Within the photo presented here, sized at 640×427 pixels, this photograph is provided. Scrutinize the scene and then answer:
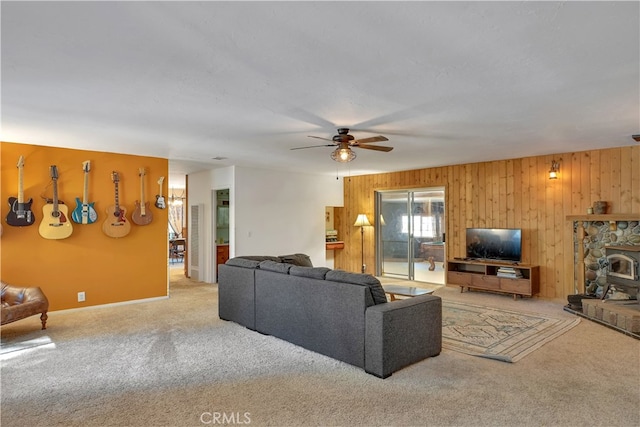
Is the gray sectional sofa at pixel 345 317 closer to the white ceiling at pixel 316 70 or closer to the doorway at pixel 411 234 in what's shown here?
the white ceiling at pixel 316 70

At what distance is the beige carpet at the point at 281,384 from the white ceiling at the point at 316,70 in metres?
2.30

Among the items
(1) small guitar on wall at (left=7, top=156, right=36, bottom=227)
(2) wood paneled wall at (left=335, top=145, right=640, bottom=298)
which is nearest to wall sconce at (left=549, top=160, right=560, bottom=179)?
(2) wood paneled wall at (left=335, top=145, right=640, bottom=298)

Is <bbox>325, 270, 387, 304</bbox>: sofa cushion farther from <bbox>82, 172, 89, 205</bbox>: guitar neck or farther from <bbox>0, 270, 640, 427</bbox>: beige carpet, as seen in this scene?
<bbox>82, 172, 89, 205</bbox>: guitar neck

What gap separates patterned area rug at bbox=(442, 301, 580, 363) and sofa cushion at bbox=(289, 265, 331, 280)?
1.46 metres

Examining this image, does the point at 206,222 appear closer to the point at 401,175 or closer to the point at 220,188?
the point at 220,188

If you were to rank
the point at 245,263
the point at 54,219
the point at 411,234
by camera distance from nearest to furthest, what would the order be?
the point at 245,263
the point at 54,219
the point at 411,234

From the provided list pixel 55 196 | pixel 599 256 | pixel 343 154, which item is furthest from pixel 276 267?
pixel 599 256

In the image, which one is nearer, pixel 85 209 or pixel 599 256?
pixel 85 209

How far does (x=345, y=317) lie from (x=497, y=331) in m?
2.11

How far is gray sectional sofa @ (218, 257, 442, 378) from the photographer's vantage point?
3.33 metres

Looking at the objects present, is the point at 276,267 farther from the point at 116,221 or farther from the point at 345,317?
the point at 116,221

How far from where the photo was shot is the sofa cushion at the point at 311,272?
3.88 metres

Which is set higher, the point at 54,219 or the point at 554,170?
the point at 554,170

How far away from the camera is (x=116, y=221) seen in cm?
586
